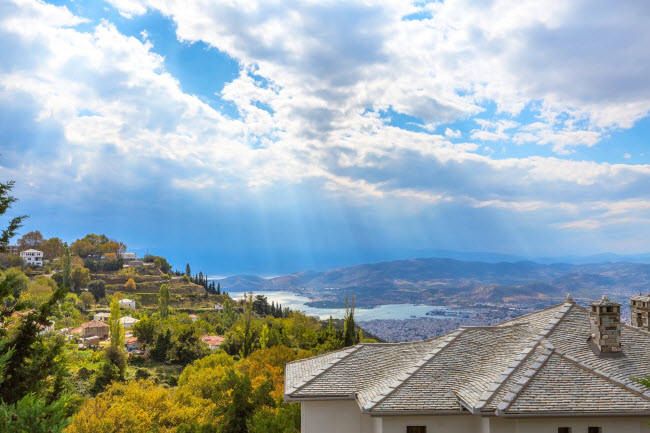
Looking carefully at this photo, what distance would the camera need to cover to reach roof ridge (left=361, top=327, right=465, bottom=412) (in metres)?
11.3

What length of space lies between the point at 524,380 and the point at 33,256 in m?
165

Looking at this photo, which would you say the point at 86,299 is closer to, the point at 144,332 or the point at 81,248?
the point at 144,332

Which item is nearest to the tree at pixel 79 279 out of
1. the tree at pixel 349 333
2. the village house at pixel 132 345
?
the village house at pixel 132 345

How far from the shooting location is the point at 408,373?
1272 centimetres

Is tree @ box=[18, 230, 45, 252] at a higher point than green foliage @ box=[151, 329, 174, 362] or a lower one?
higher

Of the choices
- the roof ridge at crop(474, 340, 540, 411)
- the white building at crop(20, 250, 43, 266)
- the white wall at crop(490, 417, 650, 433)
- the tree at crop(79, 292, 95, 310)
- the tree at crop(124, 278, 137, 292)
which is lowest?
the tree at crop(79, 292, 95, 310)

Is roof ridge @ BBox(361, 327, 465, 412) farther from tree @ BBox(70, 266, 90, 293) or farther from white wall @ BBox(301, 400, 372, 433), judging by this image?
tree @ BBox(70, 266, 90, 293)

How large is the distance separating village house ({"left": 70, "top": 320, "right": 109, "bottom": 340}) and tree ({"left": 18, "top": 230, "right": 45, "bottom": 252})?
4054 inches

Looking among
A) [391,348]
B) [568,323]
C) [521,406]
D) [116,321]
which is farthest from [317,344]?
[521,406]

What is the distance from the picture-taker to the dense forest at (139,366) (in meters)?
12.6

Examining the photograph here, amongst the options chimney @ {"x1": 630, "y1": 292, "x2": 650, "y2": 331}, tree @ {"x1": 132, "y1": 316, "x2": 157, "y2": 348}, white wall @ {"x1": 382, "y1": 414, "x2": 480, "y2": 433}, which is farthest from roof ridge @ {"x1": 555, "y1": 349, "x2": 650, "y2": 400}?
tree @ {"x1": 132, "y1": 316, "x2": 157, "y2": 348}

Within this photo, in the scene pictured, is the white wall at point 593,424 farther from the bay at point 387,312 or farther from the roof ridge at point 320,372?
the bay at point 387,312

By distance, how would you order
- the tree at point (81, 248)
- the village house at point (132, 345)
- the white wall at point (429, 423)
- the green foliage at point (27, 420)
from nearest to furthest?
1. the green foliage at point (27, 420)
2. the white wall at point (429, 423)
3. the village house at point (132, 345)
4. the tree at point (81, 248)

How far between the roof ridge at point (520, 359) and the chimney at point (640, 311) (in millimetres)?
4098
